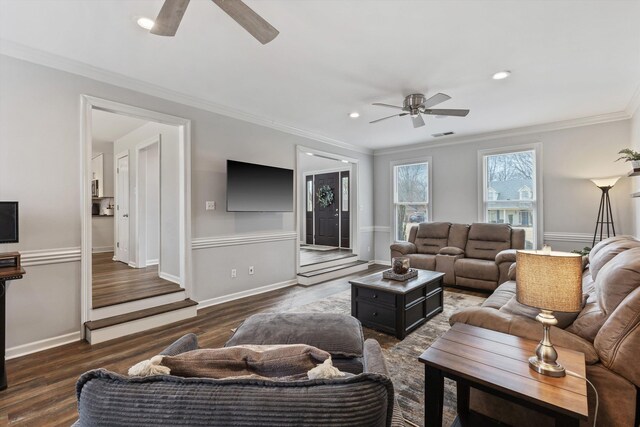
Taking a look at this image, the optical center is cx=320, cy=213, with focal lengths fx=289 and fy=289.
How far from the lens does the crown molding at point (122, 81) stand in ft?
8.25

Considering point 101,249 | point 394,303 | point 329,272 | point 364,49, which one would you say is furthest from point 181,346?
point 101,249

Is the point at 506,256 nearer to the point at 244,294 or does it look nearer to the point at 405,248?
the point at 405,248

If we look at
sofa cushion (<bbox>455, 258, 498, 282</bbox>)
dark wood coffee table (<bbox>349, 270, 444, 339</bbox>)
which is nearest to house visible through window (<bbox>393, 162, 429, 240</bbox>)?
sofa cushion (<bbox>455, 258, 498, 282</bbox>)

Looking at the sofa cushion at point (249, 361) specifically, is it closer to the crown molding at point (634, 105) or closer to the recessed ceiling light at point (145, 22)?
the recessed ceiling light at point (145, 22)

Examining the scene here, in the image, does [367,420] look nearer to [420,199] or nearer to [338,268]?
[338,268]

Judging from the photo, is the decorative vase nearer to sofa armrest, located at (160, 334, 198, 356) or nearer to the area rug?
the area rug

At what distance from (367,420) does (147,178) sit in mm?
5629

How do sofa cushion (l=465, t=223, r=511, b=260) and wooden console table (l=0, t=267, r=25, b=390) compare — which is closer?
wooden console table (l=0, t=267, r=25, b=390)

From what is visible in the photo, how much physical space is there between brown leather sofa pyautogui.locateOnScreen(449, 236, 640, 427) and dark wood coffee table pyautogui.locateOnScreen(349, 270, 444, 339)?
1.08 meters

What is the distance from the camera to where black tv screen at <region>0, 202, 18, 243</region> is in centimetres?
216

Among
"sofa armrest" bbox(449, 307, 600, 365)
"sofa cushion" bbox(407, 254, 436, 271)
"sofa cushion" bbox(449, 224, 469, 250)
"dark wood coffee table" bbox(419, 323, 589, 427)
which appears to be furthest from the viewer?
"sofa cushion" bbox(449, 224, 469, 250)

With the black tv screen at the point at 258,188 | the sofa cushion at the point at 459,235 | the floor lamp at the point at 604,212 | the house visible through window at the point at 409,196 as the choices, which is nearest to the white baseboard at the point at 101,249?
the black tv screen at the point at 258,188

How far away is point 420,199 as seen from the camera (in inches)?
245

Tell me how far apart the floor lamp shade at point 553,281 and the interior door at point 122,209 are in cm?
620
